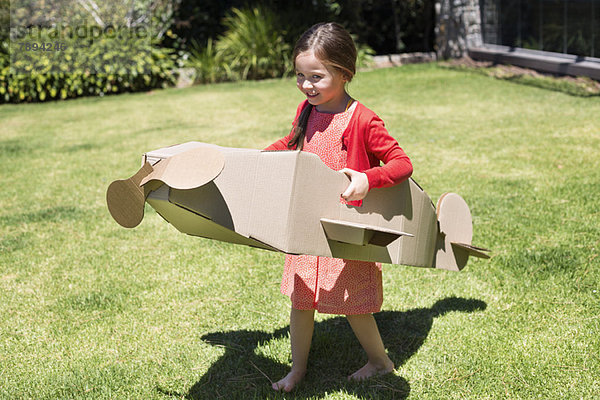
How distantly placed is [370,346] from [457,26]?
37.7ft

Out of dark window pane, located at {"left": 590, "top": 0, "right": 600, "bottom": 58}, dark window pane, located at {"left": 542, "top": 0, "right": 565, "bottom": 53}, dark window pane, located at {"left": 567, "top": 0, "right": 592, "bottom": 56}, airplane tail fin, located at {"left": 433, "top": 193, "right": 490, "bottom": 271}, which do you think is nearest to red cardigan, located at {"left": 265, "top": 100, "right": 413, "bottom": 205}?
airplane tail fin, located at {"left": 433, "top": 193, "right": 490, "bottom": 271}

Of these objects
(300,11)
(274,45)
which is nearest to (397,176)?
(274,45)

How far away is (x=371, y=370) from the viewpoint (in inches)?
104

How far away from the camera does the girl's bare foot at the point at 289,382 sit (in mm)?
2557

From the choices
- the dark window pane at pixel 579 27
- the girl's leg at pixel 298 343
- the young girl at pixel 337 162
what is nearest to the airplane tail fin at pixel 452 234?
the young girl at pixel 337 162

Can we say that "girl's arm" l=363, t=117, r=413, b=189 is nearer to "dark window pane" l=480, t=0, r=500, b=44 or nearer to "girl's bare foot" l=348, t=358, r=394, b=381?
"girl's bare foot" l=348, t=358, r=394, b=381

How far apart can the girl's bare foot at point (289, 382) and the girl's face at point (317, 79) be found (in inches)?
44.8

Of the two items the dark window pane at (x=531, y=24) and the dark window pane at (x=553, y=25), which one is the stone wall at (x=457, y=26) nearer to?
the dark window pane at (x=531, y=24)

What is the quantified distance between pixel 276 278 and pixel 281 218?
1.82 m

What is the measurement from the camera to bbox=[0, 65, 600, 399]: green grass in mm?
2625

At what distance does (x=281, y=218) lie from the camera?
1.92 m

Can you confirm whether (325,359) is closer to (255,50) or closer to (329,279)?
(329,279)

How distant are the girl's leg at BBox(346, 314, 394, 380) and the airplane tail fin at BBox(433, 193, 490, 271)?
0.37 meters

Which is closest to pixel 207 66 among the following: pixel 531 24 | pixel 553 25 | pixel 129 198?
pixel 531 24
